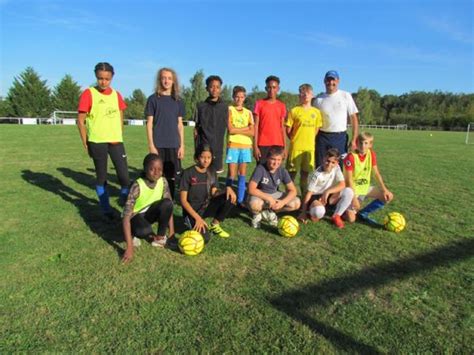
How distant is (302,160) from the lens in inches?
237

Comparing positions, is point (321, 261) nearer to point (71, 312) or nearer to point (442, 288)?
point (442, 288)

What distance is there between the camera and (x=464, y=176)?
10.4 meters

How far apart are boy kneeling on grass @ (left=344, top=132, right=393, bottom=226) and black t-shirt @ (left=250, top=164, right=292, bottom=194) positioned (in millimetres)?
1047

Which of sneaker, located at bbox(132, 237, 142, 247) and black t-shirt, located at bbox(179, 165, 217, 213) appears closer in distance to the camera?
sneaker, located at bbox(132, 237, 142, 247)

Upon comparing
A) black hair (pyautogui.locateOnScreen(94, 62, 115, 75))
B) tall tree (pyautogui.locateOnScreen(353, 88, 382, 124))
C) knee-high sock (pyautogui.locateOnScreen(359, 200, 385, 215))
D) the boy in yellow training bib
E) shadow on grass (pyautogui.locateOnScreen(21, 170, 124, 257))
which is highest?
tall tree (pyautogui.locateOnScreen(353, 88, 382, 124))

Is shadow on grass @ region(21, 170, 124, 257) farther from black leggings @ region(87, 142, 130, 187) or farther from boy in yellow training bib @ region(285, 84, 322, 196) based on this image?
boy in yellow training bib @ region(285, 84, 322, 196)

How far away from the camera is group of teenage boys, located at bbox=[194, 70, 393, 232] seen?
540 centimetres

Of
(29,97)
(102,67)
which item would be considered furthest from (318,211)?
(29,97)

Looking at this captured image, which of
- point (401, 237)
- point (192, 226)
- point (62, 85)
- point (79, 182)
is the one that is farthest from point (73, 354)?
point (62, 85)

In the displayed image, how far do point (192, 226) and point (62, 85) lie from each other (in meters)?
68.8

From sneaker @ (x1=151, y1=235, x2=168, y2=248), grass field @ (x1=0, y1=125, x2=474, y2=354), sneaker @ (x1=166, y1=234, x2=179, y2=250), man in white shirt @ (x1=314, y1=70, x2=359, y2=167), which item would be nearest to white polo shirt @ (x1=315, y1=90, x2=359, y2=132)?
man in white shirt @ (x1=314, y1=70, x2=359, y2=167)

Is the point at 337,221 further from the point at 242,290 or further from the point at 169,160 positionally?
the point at 169,160

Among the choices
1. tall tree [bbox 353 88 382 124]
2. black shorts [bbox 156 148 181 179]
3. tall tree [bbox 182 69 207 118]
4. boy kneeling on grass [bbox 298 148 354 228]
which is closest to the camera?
boy kneeling on grass [bbox 298 148 354 228]

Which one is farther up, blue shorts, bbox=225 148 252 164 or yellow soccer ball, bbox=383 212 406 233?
blue shorts, bbox=225 148 252 164
